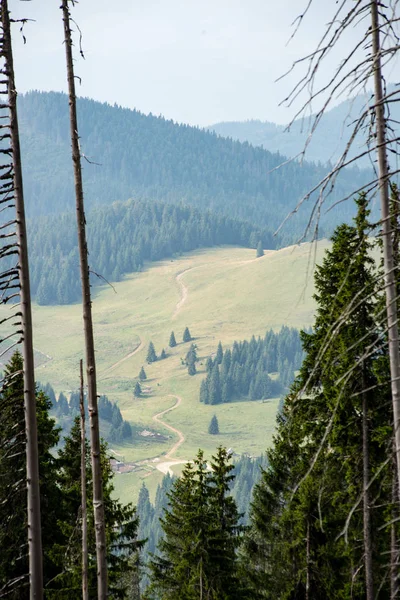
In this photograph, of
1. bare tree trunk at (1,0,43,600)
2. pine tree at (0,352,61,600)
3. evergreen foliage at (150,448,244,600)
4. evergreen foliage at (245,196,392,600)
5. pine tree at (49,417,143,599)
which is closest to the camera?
bare tree trunk at (1,0,43,600)

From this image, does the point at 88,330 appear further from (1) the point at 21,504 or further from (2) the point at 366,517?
(2) the point at 366,517

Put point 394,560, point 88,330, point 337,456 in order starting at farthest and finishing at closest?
point 337,456
point 394,560
point 88,330

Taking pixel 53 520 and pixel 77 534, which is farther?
pixel 53 520

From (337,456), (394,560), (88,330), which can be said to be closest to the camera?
(88,330)

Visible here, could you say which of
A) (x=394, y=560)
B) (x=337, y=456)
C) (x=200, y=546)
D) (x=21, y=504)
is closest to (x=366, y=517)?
(x=337, y=456)

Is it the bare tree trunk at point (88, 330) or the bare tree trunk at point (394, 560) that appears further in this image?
the bare tree trunk at point (88, 330)

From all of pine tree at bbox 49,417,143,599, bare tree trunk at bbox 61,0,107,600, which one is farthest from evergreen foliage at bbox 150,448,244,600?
bare tree trunk at bbox 61,0,107,600

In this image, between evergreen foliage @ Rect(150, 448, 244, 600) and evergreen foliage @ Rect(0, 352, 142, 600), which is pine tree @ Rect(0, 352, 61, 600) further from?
evergreen foliage @ Rect(150, 448, 244, 600)

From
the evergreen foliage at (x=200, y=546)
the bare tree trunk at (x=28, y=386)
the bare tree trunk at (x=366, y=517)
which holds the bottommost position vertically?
the evergreen foliage at (x=200, y=546)

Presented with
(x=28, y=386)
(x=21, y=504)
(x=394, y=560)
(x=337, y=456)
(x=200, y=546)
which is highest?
(x=28, y=386)

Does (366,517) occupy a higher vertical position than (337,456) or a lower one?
lower

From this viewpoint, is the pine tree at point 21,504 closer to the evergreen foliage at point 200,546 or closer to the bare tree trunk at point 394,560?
the evergreen foliage at point 200,546

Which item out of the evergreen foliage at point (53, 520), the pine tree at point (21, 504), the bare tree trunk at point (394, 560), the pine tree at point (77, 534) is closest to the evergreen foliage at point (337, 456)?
the bare tree trunk at point (394, 560)

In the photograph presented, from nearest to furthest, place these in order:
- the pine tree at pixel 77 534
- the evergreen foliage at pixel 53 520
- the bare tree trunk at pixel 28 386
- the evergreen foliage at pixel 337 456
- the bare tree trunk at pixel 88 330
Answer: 1. the bare tree trunk at pixel 88 330
2. the bare tree trunk at pixel 28 386
3. the evergreen foliage at pixel 337 456
4. the pine tree at pixel 77 534
5. the evergreen foliage at pixel 53 520
